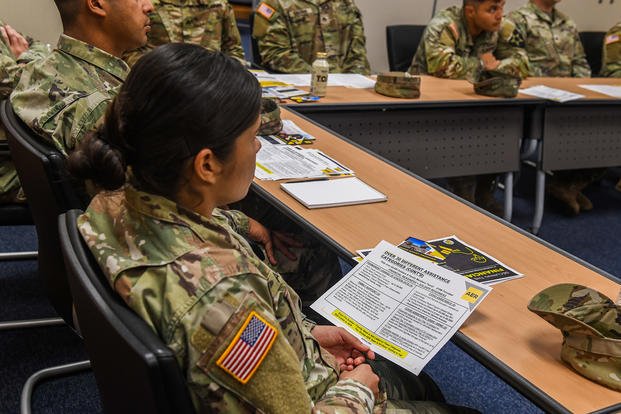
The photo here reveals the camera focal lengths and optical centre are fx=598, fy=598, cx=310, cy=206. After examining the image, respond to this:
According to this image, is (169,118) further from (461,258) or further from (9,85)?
(9,85)

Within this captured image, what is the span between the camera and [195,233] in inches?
32.8

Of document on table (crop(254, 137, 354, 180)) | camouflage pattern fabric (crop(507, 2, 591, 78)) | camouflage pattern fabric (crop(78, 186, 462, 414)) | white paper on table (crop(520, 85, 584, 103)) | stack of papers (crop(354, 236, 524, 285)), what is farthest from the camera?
camouflage pattern fabric (crop(507, 2, 591, 78))

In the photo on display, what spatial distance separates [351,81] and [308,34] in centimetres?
64

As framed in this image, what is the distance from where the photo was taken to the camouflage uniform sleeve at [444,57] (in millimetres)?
3262

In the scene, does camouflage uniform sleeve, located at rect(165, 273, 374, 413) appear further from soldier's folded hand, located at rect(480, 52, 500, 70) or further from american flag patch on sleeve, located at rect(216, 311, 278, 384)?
soldier's folded hand, located at rect(480, 52, 500, 70)

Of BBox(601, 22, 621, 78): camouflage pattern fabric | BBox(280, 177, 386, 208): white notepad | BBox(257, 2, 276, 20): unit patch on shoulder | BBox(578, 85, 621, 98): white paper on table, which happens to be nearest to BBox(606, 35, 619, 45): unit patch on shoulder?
BBox(601, 22, 621, 78): camouflage pattern fabric

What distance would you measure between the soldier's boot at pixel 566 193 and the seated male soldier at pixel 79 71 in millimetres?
2855

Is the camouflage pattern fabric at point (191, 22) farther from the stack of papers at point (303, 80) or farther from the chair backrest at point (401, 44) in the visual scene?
the chair backrest at point (401, 44)

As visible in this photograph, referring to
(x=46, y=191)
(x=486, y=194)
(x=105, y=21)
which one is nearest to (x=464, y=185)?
(x=486, y=194)

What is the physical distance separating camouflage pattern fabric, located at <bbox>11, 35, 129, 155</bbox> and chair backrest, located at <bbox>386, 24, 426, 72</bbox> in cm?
228

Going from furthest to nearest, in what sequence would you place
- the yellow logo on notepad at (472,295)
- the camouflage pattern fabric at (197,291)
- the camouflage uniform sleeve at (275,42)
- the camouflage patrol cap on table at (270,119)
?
the camouflage uniform sleeve at (275,42), the camouflage patrol cap on table at (270,119), the yellow logo on notepad at (472,295), the camouflage pattern fabric at (197,291)

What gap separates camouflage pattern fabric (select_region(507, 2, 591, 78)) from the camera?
13.2ft

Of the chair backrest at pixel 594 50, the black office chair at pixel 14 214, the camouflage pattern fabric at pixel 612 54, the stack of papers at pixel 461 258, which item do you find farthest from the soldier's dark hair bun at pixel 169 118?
the chair backrest at pixel 594 50

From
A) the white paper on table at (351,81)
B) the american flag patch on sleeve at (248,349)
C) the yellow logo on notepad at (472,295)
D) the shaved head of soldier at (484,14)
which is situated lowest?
the yellow logo on notepad at (472,295)
